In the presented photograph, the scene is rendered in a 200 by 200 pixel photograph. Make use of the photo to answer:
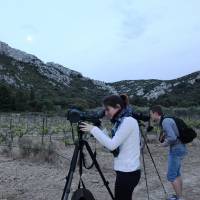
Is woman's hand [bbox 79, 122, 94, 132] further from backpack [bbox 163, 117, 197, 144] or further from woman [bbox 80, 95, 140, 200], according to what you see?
backpack [bbox 163, 117, 197, 144]

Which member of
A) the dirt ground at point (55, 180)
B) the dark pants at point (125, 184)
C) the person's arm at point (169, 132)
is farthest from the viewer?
the dirt ground at point (55, 180)

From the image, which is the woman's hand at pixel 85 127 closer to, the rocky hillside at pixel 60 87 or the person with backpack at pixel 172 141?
the person with backpack at pixel 172 141

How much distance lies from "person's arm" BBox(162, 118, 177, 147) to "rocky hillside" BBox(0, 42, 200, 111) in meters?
34.5

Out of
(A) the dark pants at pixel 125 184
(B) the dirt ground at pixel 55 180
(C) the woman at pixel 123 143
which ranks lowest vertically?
(B) the dirt ground at pixel 55 180

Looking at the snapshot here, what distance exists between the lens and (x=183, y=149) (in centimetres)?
654

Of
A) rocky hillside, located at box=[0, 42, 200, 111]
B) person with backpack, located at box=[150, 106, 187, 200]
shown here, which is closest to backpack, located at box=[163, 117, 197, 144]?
person with backpack, located at box=[150, 106, 187, 200]

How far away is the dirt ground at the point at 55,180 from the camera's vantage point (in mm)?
7285

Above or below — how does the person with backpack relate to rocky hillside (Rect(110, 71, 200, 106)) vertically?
below

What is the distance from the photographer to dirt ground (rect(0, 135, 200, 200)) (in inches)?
287

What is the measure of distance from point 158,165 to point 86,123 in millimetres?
6831

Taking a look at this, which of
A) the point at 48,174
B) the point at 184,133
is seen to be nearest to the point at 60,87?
the point at 48,174

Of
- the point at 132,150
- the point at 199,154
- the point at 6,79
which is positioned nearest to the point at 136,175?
the point at 132,150

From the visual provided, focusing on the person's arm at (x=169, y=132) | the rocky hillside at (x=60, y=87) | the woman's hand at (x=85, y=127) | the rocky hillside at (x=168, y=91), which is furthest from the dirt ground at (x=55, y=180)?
the rocky hillside at (x=168, y=91)

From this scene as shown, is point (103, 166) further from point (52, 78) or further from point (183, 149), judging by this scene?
point (52, 78)
